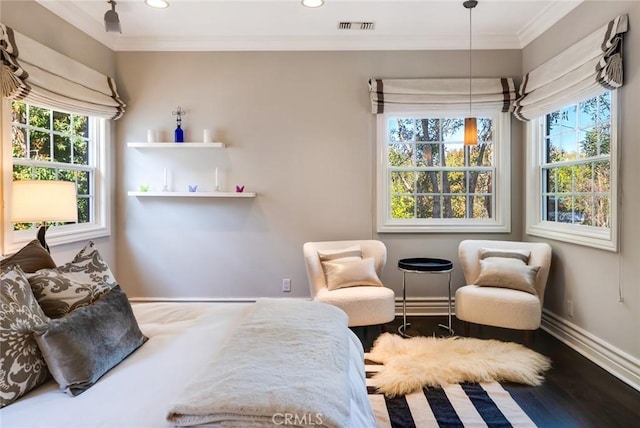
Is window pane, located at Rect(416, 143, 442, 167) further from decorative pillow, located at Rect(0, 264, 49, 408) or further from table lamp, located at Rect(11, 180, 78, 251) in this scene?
decorative pillow, located at Rect(0, 264, 49, 408)

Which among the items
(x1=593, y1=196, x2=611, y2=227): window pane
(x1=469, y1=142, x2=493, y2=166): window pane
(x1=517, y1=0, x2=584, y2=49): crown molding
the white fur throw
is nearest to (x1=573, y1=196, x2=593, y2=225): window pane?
(x1=593, y1=196, x2=611, y2=227): window pane

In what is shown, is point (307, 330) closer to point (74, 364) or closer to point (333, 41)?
point (74, 364)

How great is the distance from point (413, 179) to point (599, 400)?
232 centimetres

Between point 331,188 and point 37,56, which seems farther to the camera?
point 331,188

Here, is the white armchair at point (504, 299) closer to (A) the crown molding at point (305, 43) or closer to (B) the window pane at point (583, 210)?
(B) the window pane at point (583, 210)

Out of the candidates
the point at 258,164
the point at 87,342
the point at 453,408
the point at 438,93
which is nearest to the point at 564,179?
the point at 438,93

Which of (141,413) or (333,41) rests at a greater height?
(333,41)

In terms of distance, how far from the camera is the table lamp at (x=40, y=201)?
2209mm

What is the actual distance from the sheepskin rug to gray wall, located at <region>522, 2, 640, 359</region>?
0.51 metres

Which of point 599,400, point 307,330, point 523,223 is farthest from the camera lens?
point 523,223

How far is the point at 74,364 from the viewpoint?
46.9 inches

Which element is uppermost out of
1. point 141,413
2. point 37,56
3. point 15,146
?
point 37,56

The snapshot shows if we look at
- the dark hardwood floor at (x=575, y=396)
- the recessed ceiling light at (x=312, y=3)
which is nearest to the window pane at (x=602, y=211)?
the dark hardwood floor at (x=575, y=396)

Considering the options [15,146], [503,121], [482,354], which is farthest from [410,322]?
[15,146]
